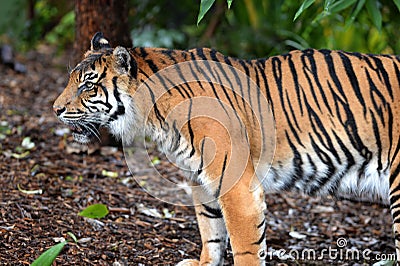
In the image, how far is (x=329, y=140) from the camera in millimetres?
3824

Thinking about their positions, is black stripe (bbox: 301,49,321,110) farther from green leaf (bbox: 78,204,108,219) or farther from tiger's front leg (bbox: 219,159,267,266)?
green leaf (bbox: 78,204,108,219)

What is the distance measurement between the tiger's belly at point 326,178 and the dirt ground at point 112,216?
776mm

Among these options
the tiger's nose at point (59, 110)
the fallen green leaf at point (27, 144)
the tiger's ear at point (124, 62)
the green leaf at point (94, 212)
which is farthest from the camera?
the fallen green leaf at point (27, 144)

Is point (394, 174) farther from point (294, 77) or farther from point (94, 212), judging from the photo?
point (94, 212)

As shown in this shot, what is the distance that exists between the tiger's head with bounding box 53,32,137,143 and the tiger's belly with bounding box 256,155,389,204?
97cm

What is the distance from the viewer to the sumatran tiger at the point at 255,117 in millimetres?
3654

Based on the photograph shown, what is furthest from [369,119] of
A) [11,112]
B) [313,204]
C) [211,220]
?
[11,112]

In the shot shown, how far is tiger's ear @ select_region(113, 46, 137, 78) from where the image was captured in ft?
12.2

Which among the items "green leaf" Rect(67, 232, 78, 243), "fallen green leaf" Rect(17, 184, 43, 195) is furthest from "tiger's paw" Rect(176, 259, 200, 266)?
"fallen green leaf" Rect(17, 184, 43, 195)

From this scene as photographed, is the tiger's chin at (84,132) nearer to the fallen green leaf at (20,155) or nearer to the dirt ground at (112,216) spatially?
the dirt ground at (112,216)

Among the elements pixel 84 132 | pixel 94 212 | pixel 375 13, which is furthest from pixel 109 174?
pixel 375 13

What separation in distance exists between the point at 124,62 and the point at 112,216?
1490 mm

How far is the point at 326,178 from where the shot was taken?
12.8 feet

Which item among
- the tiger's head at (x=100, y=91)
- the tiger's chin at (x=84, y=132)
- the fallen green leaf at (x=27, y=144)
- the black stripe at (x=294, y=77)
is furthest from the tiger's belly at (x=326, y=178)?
the fallen green leaf at (x=27, y=144)
